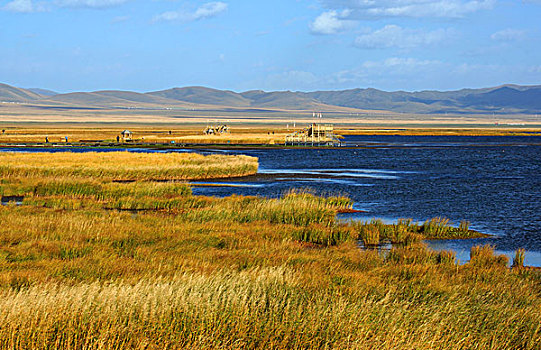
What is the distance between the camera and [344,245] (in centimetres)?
1878

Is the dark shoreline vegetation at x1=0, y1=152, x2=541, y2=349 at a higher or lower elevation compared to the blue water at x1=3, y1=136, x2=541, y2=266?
higher

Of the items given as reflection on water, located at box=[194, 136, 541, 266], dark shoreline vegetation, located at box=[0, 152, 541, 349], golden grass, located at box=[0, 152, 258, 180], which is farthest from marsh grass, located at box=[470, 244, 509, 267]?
golden grass, located at box=[0, 152, 258, 180]

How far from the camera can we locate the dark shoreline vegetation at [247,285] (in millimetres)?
9039

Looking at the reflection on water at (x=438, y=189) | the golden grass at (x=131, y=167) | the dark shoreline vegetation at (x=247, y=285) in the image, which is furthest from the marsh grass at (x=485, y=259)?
the golden grass at (x=131, y=167)

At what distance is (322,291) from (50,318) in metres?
4.68

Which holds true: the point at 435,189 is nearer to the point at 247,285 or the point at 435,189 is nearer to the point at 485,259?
Result: the point at 485,259

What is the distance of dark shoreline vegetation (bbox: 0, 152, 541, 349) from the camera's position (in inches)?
356

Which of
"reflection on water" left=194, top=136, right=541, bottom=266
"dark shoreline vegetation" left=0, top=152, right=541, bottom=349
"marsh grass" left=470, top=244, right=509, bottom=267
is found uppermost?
"dark shoreline vegetation" left=0, top=152, right=541, bottom=349

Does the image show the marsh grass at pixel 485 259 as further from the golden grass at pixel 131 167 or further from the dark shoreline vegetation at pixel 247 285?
the golden grass at pixel 131 167

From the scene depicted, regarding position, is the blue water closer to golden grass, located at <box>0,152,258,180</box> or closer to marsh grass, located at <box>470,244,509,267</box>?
marsh grass, located at <box>470,244,509,267</box>

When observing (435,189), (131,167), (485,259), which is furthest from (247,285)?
(131,167)

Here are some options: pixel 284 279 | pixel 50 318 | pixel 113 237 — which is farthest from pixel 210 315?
pixel 113 237

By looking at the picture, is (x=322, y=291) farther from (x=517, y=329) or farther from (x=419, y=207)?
(x=419, y=207)

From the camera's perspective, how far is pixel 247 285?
1148cm
